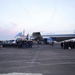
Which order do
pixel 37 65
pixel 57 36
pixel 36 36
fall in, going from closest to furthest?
1. pixel 37 65
2. pixel 36 36
3. pixel 57 36

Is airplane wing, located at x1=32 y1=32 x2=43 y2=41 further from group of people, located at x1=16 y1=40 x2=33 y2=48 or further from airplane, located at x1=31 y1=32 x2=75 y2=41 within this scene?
group of people, located at x1=16 y1=40 x2=33 y2=48

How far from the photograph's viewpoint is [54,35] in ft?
289

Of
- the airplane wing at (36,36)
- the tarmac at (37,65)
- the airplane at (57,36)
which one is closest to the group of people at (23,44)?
the tarmac at (37,65)

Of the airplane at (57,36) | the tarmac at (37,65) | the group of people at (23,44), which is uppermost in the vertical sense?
the airplane at (57,36)

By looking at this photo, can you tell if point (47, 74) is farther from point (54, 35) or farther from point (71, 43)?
point (54, 35)

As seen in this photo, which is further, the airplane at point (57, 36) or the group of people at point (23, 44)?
the airplane at point (57, 36)

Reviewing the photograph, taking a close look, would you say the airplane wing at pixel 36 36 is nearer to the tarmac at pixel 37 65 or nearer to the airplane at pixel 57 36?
the airplane at pixel 57 36

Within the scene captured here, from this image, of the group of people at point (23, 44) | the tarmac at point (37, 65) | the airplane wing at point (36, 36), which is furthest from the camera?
the airplane wing at point (36, 36)

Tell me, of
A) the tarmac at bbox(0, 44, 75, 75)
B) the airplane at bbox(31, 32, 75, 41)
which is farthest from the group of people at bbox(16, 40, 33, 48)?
the airplane at bbox(31, 32, 75, 41)

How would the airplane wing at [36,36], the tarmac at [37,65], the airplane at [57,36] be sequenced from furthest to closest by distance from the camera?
1. the airplane at [57,36]
2. the airplane wing at [36,36]
3. the tarmac at [37,65]

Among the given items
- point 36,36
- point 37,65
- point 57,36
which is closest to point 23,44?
point 37,65

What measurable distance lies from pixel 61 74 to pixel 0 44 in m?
43.8

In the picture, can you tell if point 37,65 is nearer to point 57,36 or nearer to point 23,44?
point 23,44

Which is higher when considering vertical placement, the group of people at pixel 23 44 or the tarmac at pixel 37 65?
the group of people at pixel 23 44
